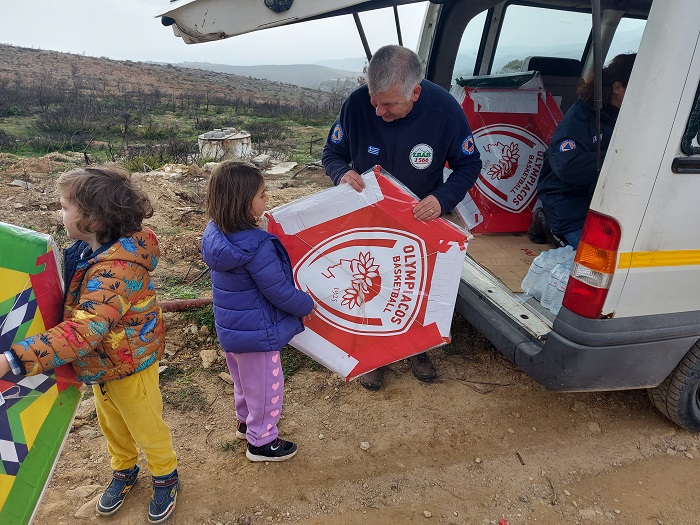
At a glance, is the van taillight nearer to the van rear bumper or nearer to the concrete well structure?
the van rear bumper

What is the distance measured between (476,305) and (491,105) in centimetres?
207

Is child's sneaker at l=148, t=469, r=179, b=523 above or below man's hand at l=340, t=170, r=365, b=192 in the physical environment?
below

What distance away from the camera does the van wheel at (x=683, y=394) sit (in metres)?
2.63

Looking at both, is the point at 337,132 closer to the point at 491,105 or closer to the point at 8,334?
the point at 491,105

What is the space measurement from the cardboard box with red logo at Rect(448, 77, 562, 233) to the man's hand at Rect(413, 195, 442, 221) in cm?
202

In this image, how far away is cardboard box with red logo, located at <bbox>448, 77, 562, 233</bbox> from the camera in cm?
423

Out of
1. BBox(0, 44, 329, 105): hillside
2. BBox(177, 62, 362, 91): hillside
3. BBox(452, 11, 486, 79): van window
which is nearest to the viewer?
BBox(452, 11, 486, 79): van window

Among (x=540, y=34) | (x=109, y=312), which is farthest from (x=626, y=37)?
(x=109, y=312)

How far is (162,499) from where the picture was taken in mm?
2322

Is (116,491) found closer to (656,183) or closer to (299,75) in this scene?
(656,183)

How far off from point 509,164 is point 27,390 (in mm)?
3946

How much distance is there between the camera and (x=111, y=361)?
1976mm

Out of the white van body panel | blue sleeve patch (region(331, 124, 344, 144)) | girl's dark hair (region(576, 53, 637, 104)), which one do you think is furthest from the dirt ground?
girl's dark hair (region(576, 53, 637, 104))

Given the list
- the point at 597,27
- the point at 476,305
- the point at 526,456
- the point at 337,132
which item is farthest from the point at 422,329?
the point at 597,27
